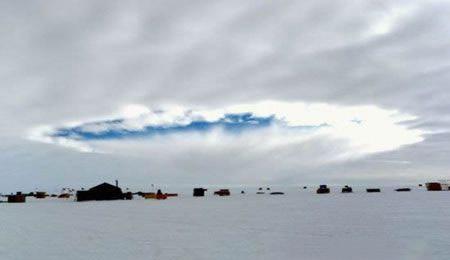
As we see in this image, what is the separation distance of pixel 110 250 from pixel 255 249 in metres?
8.28

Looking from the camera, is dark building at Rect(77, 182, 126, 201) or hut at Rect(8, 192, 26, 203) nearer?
dark building at Rect(77, 182, 126, 201)

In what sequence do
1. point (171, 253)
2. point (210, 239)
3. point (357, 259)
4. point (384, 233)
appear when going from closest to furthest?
point (357, 259) < point (171, 253) < point (210, 239) < point (384, 233)

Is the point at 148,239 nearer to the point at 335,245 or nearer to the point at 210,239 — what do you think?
the point at 210,239

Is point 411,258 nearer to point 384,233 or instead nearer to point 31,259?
point 384,233

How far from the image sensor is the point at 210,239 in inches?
1344

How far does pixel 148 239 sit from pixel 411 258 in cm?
1746

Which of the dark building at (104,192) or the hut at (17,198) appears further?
the hut at (17,198)

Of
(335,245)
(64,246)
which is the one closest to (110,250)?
(64,246)

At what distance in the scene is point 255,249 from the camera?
93.9 ft

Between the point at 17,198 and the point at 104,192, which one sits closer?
the point at 104,192

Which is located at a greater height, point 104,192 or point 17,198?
point 17,198

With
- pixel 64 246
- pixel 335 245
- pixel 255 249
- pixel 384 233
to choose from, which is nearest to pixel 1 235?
pixel 64 246

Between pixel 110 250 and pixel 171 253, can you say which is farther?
pixel 110 250

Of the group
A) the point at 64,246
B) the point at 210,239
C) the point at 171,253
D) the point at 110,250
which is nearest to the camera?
the point at 171,253
